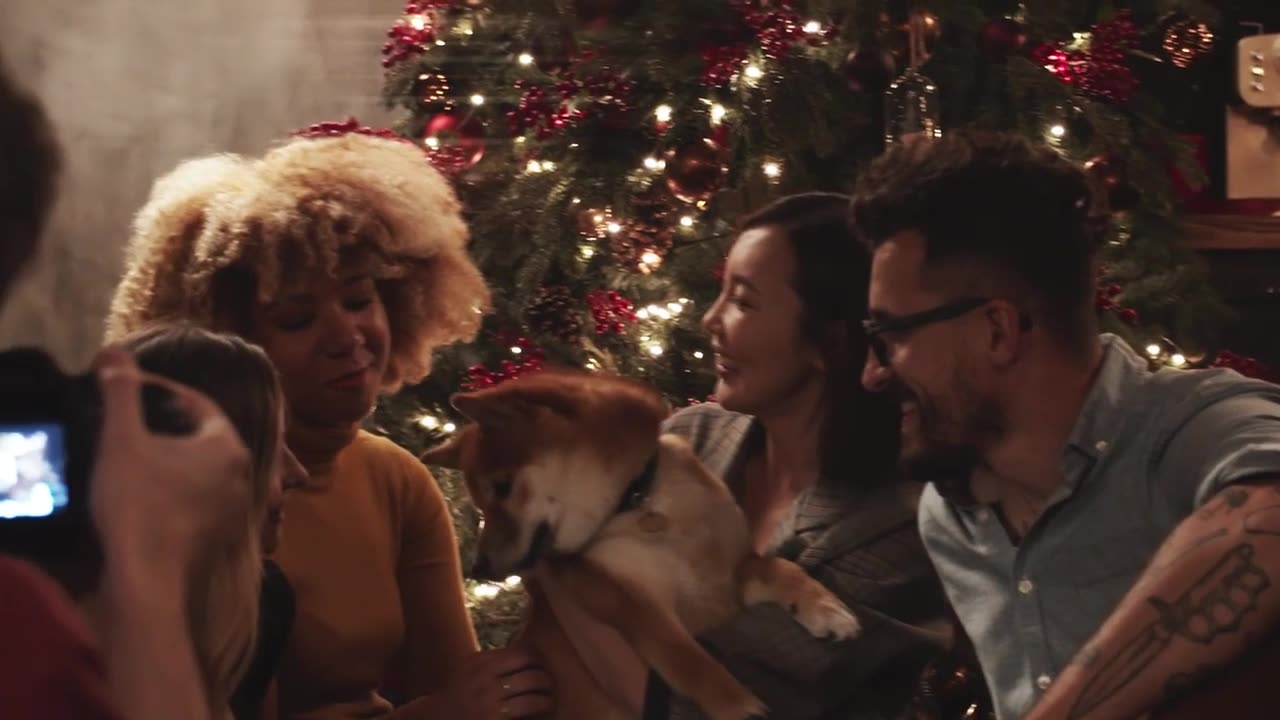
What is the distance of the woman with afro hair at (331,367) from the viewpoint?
177cm

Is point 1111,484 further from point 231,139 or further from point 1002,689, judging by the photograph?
point 231,139

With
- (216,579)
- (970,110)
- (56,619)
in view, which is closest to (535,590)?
(216,579)

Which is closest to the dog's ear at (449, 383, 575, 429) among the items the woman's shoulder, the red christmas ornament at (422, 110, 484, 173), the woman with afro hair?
the woman with afro hair

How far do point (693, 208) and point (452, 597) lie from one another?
96cm

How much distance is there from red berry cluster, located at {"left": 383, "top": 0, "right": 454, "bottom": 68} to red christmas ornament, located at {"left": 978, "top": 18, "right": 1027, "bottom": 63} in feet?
3.24

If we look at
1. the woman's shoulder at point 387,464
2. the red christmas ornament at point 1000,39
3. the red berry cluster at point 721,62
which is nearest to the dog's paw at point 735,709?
the woman's shoulder at point 387,464

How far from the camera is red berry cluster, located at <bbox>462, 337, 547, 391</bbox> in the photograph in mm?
2387

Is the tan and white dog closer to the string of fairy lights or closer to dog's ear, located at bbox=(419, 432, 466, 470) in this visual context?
dog's ear, located at bbox=(419, 432, 466, 470)

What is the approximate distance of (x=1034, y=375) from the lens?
64.3 inches

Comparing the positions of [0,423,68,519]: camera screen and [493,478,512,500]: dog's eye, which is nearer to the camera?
[0,423,68,519]: camera screen

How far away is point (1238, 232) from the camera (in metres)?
3.79

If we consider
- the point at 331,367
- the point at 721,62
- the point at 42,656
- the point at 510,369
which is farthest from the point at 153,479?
the point at 721,62

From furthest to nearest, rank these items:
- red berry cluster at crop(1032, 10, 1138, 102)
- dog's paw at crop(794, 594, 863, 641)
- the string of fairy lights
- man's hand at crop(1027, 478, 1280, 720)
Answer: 1. red berry cluster at crop(1032, 10, 1138, 102)
2. the string of fairy lights
3. dog's paw at crop(794, 594, 863, 641)
4. man's hand at crop(1027, 478, 1280, 720)

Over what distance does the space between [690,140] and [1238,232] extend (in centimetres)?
195
